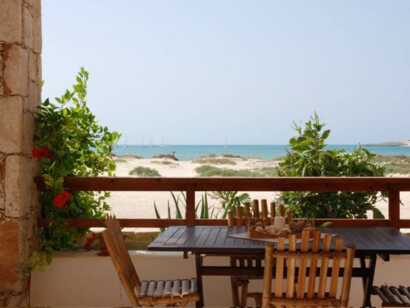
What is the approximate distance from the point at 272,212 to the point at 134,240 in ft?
3.94

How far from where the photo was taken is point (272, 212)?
4145 mm

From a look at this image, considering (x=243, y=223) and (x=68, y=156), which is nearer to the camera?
(x=243, y=223)

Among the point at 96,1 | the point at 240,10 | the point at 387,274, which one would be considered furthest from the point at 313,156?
the point at 240,10

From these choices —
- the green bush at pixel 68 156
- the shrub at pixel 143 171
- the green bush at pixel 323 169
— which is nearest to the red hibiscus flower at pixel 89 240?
the green bush at pixel 68 156

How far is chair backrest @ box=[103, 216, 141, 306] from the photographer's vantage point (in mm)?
3252

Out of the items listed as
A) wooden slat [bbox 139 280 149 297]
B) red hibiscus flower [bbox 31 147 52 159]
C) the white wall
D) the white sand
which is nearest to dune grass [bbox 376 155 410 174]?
the white sand

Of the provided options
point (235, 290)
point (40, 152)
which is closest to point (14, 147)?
point (40, 152)

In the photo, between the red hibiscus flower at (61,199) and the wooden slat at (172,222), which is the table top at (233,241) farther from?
the red hibiscus flower at (61,199)

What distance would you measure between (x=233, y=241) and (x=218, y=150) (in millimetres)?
39165

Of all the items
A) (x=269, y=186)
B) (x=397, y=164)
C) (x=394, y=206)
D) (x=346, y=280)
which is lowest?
(x=397, y=164)

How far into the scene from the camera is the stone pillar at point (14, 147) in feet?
13.8

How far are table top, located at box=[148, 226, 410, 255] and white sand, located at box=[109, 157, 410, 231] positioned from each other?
43.9 ft

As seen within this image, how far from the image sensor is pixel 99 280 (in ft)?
14.6

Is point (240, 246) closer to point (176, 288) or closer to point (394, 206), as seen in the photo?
point (176, 288)
